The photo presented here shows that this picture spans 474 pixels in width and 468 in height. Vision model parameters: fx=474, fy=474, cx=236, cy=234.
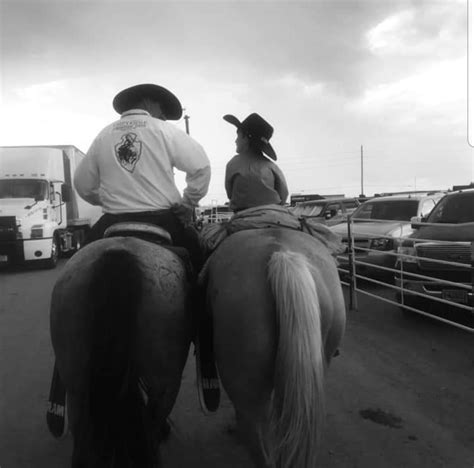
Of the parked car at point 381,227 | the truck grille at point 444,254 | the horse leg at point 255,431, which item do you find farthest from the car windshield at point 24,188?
the horse leg at point 255,431

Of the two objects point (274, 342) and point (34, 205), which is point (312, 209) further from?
point (274, 342)

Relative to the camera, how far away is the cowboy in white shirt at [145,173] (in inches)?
112

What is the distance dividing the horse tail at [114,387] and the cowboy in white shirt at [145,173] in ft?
2.38

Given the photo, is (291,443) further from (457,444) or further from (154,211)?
(457,444)

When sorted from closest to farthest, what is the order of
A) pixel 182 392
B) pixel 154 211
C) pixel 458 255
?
pixel 154 211
pixel 182 392
pixel 458 255

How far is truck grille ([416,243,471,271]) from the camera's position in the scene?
19.9ft

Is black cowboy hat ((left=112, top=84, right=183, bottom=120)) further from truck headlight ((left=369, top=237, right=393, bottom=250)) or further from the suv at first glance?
truck headlight ((left=369, top=237, right=393, bottom=250))

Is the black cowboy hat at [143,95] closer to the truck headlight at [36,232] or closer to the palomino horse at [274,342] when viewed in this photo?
the palomino horse at [274,342]


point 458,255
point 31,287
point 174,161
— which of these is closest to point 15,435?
point 174,161

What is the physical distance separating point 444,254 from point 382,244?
123 inches

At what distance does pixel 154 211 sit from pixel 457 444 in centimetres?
267

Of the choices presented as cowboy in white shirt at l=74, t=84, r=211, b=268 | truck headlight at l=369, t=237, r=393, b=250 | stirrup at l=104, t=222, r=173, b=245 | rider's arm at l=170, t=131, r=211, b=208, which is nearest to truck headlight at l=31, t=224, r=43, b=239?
truck headlight at l=369, t=237, r=393, b=250

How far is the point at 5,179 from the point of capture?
14.9 metres

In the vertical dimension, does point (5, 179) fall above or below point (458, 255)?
above
